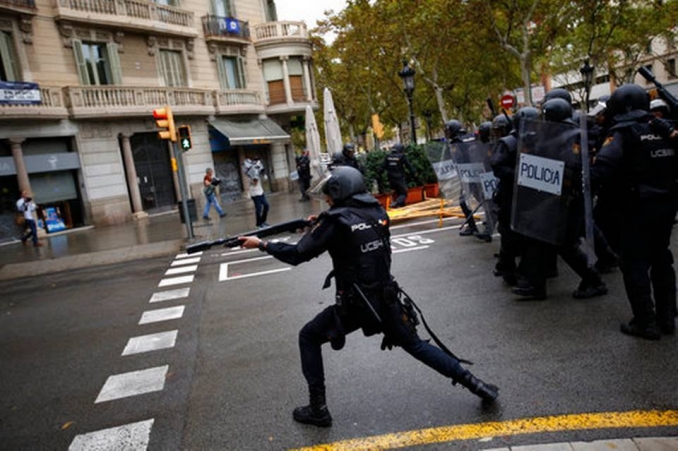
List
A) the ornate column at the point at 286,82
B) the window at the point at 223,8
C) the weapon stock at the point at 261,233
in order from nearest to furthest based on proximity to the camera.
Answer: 1. the weapon stock at the point at 261,233
2. the window at the point at 223,8
3. the ornate column at the point at 286,82

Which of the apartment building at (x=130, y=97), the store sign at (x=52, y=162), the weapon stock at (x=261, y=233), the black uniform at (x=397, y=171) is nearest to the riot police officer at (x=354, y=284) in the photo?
the weapon stock at (x=261, y=233)

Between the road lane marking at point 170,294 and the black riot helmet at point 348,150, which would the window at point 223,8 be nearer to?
the black riot helmet at point 348,150

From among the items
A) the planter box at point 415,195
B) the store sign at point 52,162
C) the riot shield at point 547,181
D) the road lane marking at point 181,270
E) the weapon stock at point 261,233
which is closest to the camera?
the weapon stock at point 261,233

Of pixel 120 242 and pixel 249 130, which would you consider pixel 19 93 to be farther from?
pixel 249 130

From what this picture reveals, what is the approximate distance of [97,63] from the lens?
68.6 feet

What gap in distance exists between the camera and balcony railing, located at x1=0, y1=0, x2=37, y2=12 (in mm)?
17544

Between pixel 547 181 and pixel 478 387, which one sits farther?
pixel 547 181

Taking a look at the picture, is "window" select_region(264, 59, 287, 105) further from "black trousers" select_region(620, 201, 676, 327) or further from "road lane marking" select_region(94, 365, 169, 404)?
"black trousers" select_region(620, 201, 676, 327)

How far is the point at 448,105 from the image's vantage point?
44406 mm

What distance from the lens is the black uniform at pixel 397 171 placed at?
12.5 m

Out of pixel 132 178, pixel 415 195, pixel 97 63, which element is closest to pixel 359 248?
pixel 415 195

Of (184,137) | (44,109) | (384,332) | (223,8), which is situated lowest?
(384,332)

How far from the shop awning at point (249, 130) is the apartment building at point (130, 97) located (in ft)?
0.25

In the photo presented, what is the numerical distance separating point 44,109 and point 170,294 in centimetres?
1399
